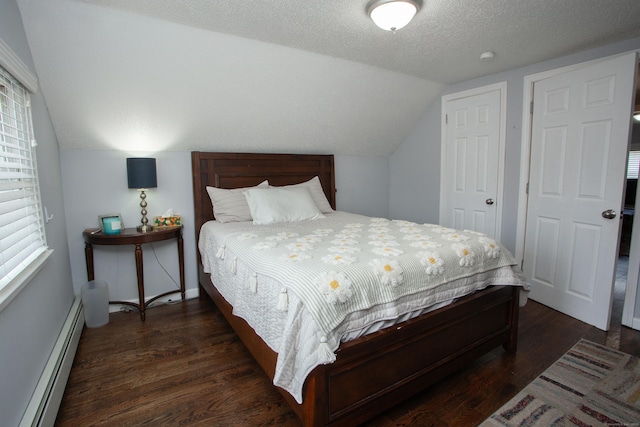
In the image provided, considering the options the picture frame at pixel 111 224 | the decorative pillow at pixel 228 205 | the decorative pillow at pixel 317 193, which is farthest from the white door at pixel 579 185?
the picture frame at pixel 111 224

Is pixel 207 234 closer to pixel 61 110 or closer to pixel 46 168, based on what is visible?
pixel 46 168

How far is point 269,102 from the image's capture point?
3.02 m

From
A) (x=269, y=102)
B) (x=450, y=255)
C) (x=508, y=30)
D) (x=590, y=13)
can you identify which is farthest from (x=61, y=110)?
(x=590, y=13)

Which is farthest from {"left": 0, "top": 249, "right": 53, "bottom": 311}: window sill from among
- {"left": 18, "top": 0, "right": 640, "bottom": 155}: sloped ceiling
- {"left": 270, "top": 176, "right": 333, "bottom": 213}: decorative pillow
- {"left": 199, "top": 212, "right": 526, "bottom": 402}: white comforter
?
{"left": 270, "top": 176, "right": 333, "bottom": 213}: decorative pillow

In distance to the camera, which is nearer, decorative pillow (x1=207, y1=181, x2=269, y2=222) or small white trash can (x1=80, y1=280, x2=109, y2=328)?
small white trash can (x1=80, y1=280, x2=109, y2=328)

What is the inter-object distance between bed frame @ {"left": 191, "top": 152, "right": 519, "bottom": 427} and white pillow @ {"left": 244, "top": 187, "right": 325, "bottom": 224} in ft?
2.58

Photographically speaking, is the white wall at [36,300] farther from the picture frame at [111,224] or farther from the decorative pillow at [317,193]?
the decorative pillow at [317,193]

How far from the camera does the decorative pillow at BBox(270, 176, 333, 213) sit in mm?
3455

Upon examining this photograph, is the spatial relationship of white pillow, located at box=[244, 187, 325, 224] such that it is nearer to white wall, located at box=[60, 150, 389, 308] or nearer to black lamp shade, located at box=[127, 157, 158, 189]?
white wall, located at box=[60, 150, 389, 308]

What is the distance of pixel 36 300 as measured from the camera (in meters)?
1.72

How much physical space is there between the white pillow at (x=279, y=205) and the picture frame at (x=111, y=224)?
1.04 metres

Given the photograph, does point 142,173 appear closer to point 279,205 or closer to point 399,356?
point 279,205

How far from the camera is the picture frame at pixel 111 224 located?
261 centimetres

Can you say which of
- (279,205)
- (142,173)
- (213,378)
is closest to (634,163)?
(279,205)
